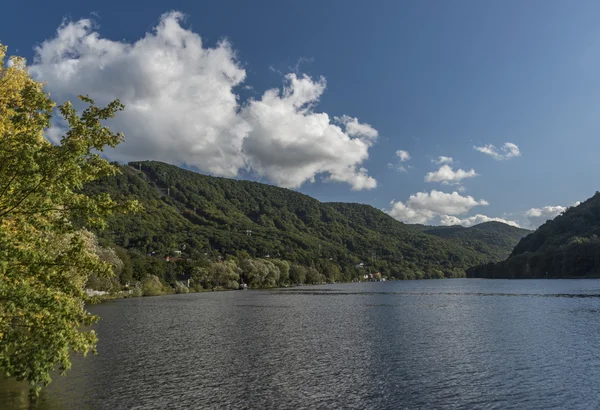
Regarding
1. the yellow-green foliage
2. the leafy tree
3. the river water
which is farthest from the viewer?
the yellow-green foliage

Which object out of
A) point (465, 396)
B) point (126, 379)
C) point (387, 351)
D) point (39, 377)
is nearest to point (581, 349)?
point (387, 351)

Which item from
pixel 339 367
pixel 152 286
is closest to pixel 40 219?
pixel 339 367

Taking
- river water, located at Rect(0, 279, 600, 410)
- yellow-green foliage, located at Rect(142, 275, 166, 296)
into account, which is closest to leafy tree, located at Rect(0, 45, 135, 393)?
river water, located at Rect(0, 279, 600, 410)

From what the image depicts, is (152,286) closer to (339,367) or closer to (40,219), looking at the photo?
(339,367)

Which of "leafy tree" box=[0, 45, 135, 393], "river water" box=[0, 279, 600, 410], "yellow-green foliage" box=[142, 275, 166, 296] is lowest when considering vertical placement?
"river water" box=[0, 279, 600, 410]

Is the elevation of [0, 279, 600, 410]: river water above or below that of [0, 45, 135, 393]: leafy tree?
below

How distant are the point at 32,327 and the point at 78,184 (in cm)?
684

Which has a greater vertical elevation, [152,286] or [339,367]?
[152,286]

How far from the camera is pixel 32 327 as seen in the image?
18.9 m

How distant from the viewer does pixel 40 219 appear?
1938cm

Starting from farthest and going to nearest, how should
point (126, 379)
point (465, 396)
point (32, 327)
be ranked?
point (126, 379)
point (465, 396)
point (32, 327)

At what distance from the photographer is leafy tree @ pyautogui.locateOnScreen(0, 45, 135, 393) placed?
17.5 meters

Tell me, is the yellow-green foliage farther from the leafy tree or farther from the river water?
the leafy tree

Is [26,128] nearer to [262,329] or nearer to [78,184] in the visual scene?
[78,184]
